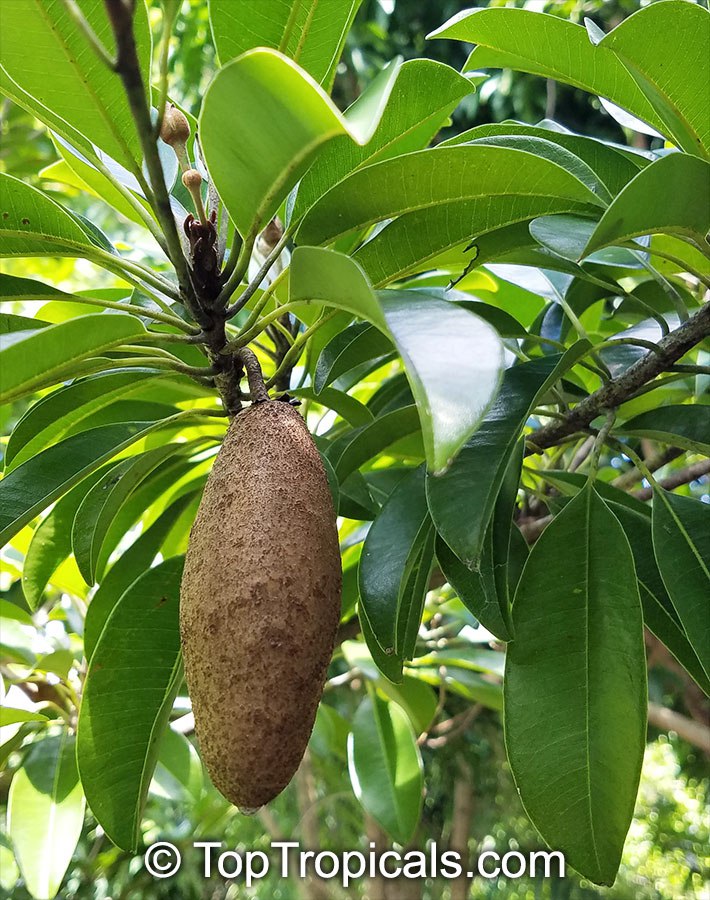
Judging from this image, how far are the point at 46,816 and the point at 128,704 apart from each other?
44 centimetres

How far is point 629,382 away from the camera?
0.68m

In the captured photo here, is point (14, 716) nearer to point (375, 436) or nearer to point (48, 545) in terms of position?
point (48, 545)

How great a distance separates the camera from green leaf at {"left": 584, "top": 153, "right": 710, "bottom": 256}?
518mm

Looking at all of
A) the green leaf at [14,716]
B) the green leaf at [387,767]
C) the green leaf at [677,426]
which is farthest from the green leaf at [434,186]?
the green leaf at [387,767]

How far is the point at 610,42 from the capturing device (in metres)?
0.54

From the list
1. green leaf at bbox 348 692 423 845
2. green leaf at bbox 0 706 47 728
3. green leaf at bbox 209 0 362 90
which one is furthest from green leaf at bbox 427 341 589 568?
green leaf at bbox 348 692 423 845

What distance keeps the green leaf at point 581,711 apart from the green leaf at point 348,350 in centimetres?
22

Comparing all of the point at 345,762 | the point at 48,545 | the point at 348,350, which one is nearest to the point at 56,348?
the point at 348,350

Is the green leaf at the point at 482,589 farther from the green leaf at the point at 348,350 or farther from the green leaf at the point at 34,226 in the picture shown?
the green leaf at the point at 34,226

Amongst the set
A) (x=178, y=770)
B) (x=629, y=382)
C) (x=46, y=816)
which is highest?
(x=629, y=382)

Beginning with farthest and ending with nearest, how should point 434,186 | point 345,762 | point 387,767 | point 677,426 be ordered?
point 345,762 < point 387,767 < point 677,426 < point 434,186

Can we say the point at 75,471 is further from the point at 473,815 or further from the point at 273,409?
the point at 473,815

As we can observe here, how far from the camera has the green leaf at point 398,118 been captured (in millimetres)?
596

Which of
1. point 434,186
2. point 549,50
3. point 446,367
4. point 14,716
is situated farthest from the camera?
point 14,716
